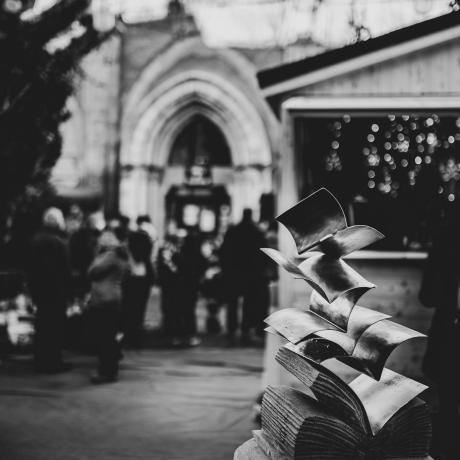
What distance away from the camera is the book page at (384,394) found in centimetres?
212

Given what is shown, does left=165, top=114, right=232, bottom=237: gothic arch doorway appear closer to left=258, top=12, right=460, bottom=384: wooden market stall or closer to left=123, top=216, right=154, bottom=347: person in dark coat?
left=123, top=216, right=154, bottom=347: person in dark coat

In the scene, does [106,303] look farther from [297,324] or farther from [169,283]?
[297,324]

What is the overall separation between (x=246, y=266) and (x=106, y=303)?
11.2 feet

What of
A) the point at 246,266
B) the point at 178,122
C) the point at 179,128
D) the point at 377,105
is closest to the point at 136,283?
the point at 246,266

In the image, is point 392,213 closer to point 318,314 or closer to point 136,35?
point 318,314

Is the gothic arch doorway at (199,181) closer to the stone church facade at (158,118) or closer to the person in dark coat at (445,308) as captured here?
the stone church facade at (158,118)

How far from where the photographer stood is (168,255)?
35.7ft

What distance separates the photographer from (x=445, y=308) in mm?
5141

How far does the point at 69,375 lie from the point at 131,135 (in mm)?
14604

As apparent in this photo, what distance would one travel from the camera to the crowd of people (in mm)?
7695

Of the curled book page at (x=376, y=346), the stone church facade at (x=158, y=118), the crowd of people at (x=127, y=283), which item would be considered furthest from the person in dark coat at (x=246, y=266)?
the stone church facade at (x=158, y=118)

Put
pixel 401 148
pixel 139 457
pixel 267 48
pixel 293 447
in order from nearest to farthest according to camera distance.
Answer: pixel 293 447 < pixel 139 457 < pixel 401 148 < pixel 267 48

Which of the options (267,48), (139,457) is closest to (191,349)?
(139,457)

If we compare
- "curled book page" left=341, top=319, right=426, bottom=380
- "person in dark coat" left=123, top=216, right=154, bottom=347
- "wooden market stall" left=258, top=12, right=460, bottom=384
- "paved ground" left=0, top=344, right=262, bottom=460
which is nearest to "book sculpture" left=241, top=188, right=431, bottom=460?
"curled book page" left=341, top=319, right=426, bottom=380
